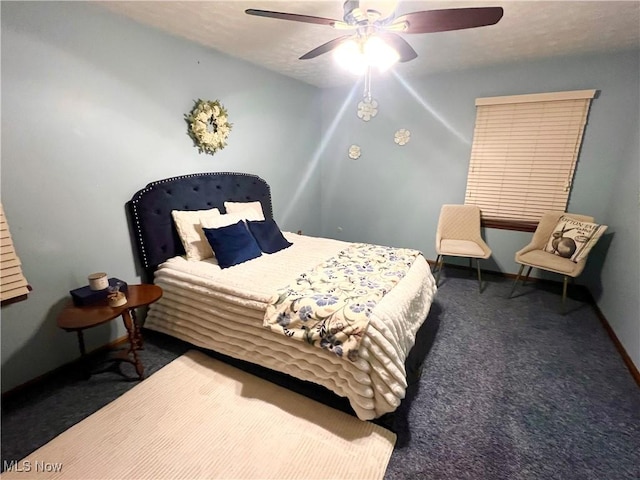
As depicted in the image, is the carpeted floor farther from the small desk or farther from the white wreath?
the white wreath

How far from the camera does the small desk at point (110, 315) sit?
66.2 inches

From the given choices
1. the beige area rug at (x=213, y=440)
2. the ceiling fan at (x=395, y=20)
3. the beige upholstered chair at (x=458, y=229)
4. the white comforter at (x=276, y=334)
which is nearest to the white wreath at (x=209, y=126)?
the white comforter at (x=276, y=334)

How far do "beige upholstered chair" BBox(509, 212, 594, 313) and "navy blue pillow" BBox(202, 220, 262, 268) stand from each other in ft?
8.92

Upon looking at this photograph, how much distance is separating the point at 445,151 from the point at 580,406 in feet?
9.31

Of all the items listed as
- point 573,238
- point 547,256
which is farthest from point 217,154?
point 573,238

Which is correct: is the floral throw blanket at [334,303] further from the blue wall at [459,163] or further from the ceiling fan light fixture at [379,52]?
the blue wall at [459,163]

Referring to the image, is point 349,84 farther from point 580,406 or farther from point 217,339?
point 580,406

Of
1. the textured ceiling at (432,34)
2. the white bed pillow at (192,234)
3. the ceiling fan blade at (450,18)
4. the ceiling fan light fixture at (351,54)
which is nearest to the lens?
the ceiling fan blade at (450,18)

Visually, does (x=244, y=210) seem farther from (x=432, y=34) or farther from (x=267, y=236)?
(x=432, y=34)

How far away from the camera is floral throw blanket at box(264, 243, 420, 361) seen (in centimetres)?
154

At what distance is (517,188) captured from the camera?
338 centimetres

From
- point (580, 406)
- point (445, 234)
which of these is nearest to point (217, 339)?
point (580, 406)

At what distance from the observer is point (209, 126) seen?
2799mm

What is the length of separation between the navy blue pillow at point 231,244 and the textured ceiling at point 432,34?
1.54 m
